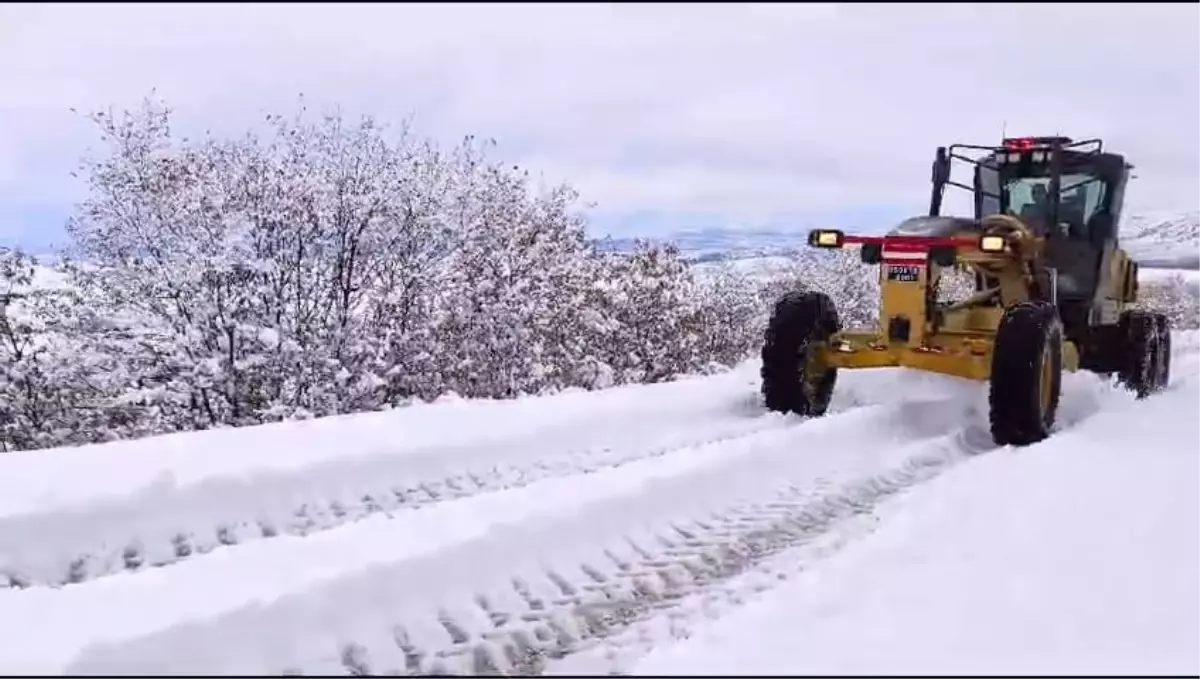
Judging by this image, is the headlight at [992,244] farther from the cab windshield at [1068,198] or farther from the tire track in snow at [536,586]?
the cab windshield at [1068,198]

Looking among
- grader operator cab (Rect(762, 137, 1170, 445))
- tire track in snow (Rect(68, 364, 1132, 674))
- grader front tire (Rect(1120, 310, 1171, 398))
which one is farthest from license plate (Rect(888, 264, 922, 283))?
grader front tire (Rect(1120, 310, 1171, 398))

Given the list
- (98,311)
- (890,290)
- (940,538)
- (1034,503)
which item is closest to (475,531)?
(940,538)

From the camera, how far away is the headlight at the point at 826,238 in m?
7.57

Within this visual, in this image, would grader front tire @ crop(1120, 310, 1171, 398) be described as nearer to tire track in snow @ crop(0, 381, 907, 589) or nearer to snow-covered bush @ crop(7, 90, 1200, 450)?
snow-covered bush @ crop(7, 90, 1200, 450)

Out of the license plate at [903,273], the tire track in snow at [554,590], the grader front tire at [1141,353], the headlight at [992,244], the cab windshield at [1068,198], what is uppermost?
the cab windshield at [1068,198]

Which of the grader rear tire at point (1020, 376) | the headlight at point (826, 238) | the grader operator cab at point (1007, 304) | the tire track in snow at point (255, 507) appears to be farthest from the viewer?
the headlight at point (826, 238)

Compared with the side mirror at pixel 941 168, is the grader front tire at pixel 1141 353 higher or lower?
lower

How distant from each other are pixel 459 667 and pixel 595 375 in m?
15.7

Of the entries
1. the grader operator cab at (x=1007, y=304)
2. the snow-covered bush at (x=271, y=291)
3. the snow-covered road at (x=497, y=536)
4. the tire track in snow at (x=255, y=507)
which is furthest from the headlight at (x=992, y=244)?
the snow-covered bush at (x=271, y=291)

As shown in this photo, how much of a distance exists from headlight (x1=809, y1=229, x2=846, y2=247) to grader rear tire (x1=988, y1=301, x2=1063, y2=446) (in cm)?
121

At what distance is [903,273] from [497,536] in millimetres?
4218

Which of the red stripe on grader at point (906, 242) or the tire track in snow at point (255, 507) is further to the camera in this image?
the red stripe on grader at point (906, 242)

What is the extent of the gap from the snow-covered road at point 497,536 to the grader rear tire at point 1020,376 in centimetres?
21

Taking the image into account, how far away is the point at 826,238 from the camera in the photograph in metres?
7.61
